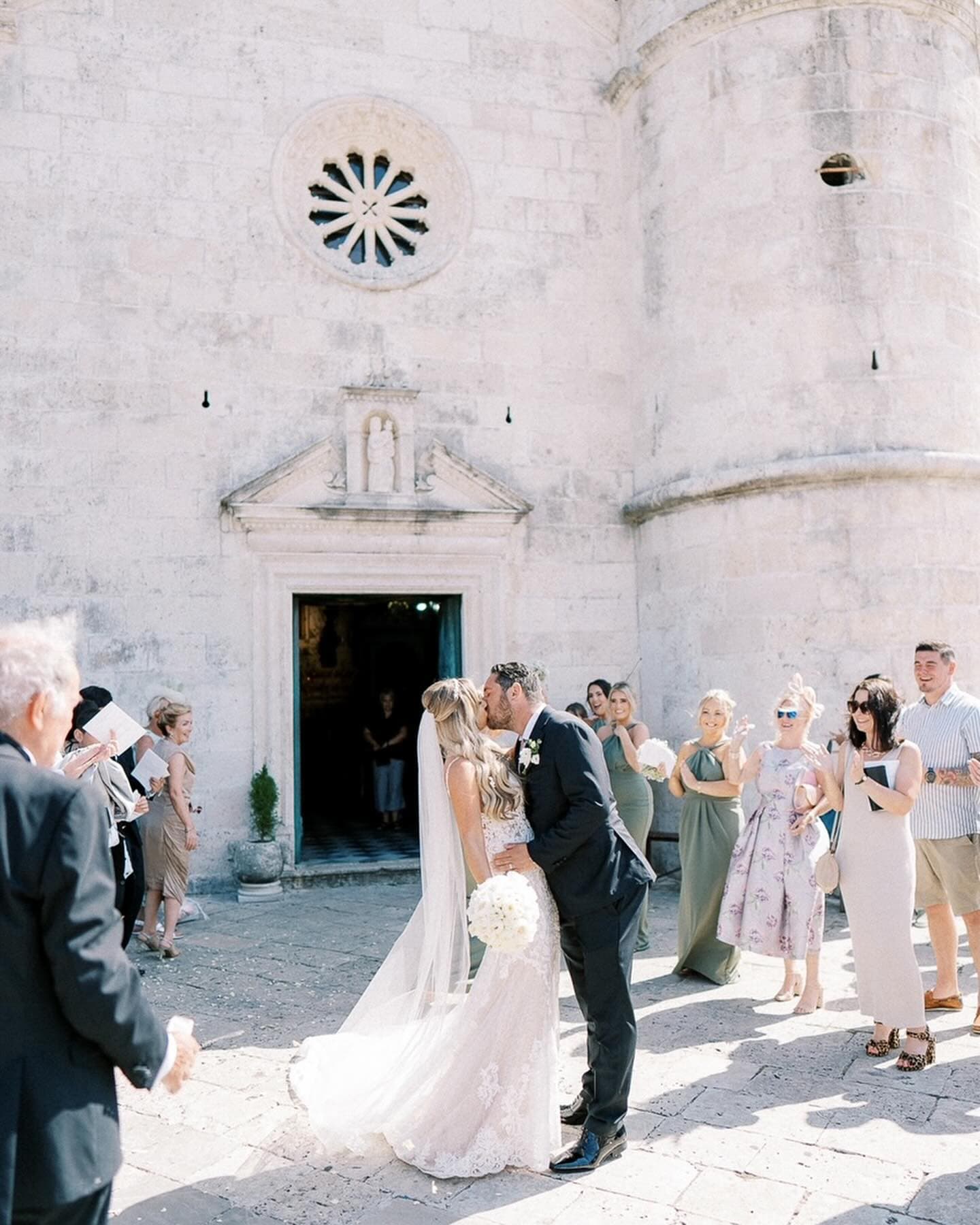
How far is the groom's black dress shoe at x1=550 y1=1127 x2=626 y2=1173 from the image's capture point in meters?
3.97

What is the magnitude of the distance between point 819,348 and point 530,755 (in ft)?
22.2

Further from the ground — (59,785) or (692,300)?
(692,300)

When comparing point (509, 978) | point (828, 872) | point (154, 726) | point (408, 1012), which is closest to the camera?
point (509, 978)

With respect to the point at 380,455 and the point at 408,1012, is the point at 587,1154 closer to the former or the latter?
the point at 408,1012

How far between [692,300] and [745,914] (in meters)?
6.26

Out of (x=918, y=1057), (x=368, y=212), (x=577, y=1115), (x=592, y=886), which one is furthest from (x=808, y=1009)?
(x=368, y=212)

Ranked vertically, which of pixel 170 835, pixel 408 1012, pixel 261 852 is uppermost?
pixel 170 835

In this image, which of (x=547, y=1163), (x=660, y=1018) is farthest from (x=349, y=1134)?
(x=660, y=1018)

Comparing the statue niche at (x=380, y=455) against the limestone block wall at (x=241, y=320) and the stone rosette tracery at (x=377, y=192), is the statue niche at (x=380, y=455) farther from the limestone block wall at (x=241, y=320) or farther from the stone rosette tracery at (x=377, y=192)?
the stone rosette tracery at (x=377, y=192)

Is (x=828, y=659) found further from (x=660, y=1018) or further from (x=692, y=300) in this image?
(x=660, y=1018)

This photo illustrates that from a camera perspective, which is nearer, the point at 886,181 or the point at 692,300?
the point at 886,181

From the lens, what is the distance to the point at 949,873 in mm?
5699

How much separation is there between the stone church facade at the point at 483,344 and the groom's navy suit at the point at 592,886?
5.70 metres

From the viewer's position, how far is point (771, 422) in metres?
9.70
